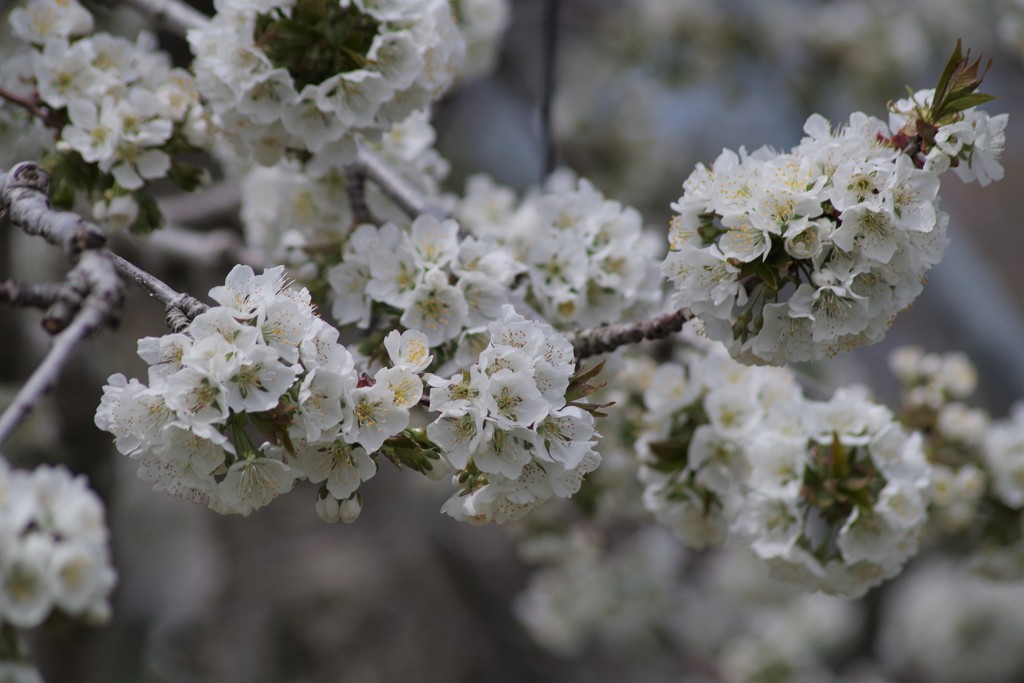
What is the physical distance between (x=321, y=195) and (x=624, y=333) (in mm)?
939

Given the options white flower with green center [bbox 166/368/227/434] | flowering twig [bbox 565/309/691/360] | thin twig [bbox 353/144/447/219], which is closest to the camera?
white flower with green center [bbox 166/368/227/434]

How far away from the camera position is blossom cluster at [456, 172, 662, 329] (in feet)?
7.32

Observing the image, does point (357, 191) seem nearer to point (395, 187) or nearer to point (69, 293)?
point (395, 187)

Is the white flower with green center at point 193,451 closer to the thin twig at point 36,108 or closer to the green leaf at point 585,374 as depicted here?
the green leaf at point 585,374

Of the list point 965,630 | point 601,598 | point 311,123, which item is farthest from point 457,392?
point 965,630

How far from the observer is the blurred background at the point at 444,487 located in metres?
4.77

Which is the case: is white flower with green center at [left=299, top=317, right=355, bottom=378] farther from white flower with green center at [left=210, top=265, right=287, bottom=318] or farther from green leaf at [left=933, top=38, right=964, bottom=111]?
green leaf at [left=933, top=38, right=964, bottom=111]

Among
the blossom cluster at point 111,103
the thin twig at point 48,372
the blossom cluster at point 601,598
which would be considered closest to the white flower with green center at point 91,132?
the blossom cluster at point 111,103

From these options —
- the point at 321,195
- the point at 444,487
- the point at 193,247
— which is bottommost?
the point at 444,487

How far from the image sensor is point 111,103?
2145 millimetres

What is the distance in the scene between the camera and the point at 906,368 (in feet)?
9.46

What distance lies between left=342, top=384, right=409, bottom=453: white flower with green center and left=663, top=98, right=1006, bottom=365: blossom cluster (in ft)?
1.81

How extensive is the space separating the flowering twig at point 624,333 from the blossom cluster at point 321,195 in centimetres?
68

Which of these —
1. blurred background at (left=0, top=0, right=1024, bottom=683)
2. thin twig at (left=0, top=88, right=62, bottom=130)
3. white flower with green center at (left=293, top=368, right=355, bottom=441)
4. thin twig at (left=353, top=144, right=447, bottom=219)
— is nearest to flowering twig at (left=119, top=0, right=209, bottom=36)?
thin twig at (left=0, top=88, right=62, bottom=130)
